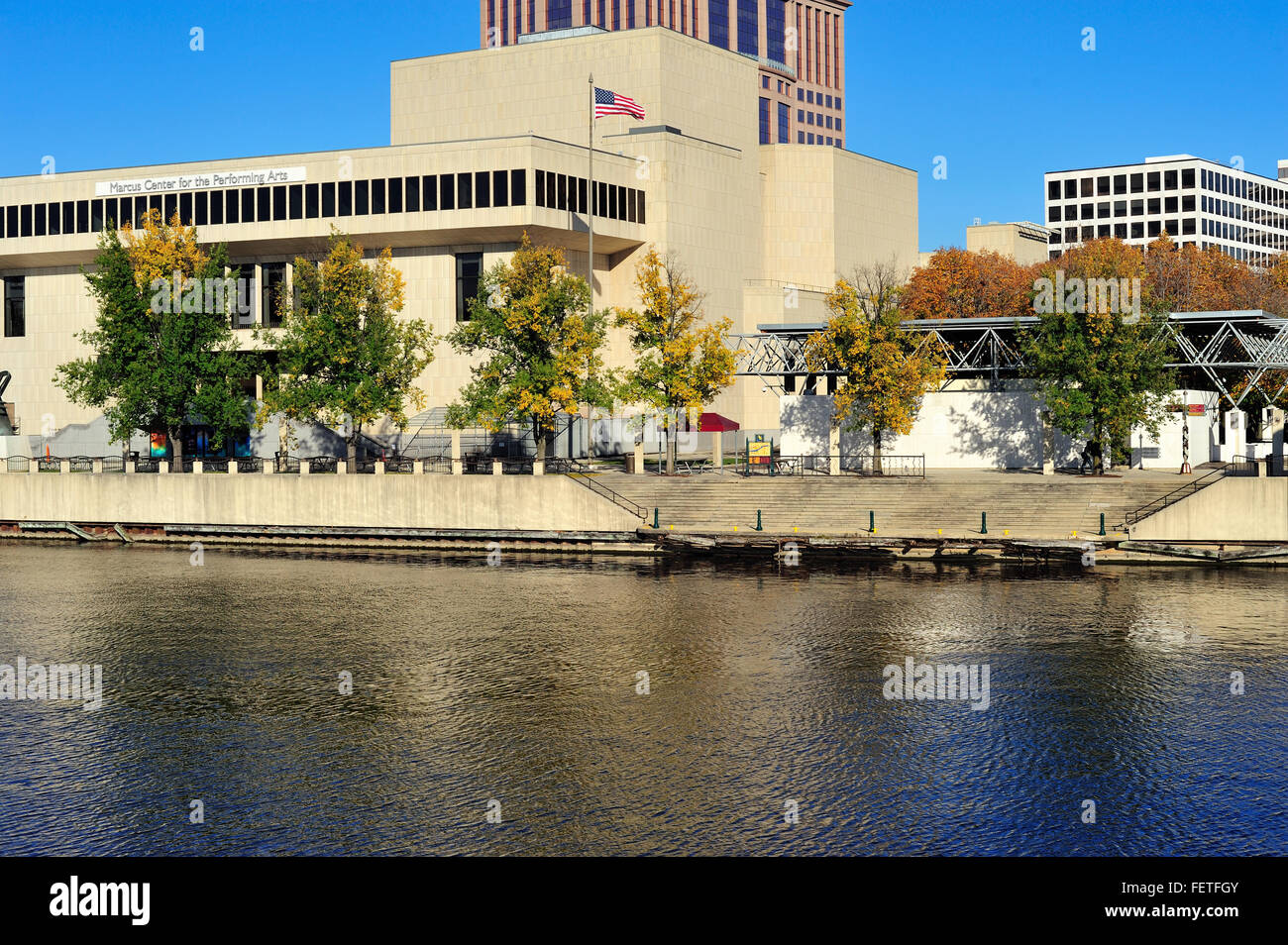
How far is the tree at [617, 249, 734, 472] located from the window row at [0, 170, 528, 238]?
13950 mm

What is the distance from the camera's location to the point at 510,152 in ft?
253

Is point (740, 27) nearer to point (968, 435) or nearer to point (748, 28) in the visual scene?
point (748, 28)

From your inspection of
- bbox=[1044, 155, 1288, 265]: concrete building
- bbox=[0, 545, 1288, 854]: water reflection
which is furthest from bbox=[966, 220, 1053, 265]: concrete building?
bbox=[0, 545, 1288, 854]: water reflection

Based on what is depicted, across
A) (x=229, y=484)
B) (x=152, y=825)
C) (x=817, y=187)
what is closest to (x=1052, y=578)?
(x=152, y=825)

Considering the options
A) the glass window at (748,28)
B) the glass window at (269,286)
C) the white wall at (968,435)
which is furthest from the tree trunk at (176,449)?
the glass window at (748,28)

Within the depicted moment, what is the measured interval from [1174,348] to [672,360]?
24698 mm

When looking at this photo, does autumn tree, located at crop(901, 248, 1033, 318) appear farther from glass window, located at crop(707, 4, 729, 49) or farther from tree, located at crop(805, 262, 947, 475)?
glass window, located at crop(707, 4, 729, 49)

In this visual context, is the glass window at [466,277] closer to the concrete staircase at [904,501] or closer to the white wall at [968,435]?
the white wall at [968,435]

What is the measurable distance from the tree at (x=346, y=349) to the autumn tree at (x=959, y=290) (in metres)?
55.4

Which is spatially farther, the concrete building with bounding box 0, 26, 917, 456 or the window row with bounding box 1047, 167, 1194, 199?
the window row with bounding box 1047, 167, 1194, 199

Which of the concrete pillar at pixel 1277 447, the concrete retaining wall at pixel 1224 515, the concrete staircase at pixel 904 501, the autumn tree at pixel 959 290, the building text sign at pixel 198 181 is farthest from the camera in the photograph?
the autumn tree at pixel 959 290

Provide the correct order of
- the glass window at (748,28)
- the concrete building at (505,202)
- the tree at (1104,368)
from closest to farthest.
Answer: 1. the tree at (1104,368)
2. the concrete building at (505,202)
3. the glass window at (748,28)

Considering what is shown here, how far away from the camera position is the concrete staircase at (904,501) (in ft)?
173

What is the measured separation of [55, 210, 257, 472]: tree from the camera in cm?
7206
